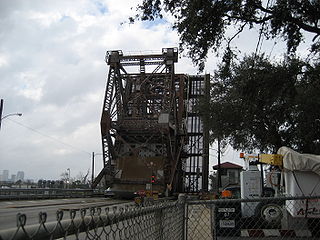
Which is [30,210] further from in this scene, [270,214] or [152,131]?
[152,131]

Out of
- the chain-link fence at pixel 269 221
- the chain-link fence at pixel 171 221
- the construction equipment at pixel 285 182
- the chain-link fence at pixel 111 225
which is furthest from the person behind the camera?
the construction equipment at pixel 285 182

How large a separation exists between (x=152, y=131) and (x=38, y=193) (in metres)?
12.6

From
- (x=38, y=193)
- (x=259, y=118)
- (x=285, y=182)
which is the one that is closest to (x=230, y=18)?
(x=285, y=182)

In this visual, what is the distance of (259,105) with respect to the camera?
12672 millimetres

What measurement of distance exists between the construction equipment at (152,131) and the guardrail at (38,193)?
2883mm

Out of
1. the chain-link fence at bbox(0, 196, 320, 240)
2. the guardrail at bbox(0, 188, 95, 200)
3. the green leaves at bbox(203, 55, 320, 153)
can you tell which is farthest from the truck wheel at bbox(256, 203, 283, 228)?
the guardrail at bbox(0, 188, 95, 200)

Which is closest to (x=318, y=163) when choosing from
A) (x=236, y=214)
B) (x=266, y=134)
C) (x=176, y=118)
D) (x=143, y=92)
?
(x=236, y=214)

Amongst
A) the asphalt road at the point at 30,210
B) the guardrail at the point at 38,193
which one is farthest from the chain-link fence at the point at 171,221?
the guardrail at the point at 38,193

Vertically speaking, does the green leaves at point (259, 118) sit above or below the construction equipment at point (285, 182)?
above

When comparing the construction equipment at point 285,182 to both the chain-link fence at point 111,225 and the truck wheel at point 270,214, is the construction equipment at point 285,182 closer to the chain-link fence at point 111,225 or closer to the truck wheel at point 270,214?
the truck wheel at point 270,214

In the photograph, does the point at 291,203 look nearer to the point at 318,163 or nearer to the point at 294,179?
the point at 294,179

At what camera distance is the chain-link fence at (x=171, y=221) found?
4.91ft

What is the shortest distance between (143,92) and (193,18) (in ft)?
106

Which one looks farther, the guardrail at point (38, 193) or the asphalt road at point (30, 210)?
the guardrail at point (38, 193)
